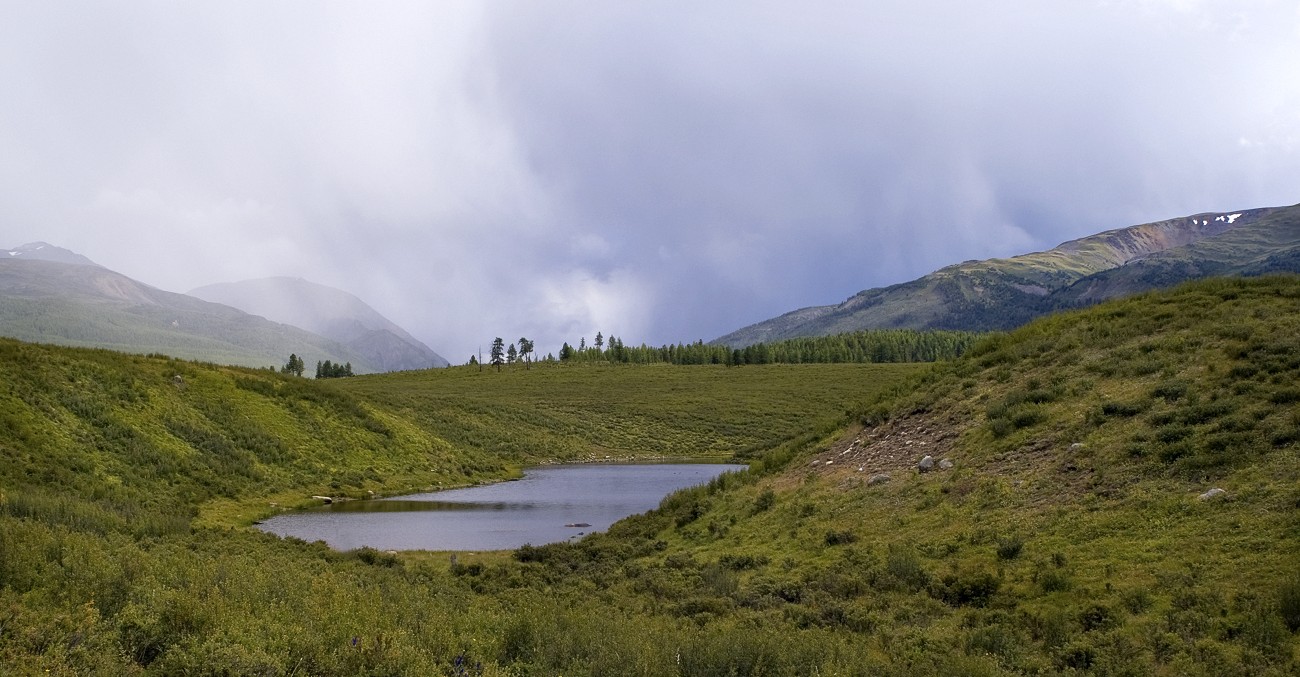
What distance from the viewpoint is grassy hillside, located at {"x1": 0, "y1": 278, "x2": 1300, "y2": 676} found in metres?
7.81

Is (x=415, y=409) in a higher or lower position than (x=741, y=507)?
higher

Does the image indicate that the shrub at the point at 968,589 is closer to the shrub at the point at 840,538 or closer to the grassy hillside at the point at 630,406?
the shrub at the point at 840,538

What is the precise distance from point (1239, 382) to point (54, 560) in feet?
70.3

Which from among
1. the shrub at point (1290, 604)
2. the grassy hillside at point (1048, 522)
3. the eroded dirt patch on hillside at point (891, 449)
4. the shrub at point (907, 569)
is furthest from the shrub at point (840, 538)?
the shrub at point (1290, 604)

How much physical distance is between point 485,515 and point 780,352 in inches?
5265

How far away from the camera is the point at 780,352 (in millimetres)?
161250

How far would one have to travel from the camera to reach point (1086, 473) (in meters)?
14.9

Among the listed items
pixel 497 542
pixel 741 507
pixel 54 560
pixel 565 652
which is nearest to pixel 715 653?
pixel 565 652

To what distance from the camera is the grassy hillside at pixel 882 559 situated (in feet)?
25.6

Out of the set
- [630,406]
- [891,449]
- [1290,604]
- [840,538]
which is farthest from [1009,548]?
[630,406]

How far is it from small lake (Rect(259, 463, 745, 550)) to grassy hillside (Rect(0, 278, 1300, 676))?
12.1 feet

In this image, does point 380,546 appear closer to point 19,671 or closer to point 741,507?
point 741,507

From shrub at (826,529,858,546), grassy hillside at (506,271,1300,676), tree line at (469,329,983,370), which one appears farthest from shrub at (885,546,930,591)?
tree line at (469,329,983,370)

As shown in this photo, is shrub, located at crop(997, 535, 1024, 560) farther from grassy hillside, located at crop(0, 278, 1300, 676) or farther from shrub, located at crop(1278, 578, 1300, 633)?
shrub, located at crop(1278, 578, 1300, 633)
